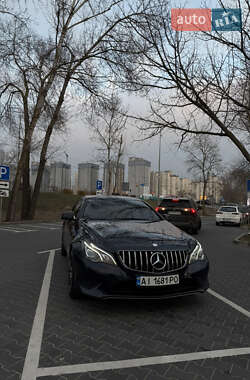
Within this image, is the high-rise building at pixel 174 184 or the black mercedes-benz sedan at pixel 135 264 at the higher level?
the high-rise building at pixel 174 184

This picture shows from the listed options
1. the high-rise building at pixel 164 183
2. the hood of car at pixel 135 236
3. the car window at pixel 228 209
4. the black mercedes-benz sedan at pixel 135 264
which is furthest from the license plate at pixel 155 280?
the high-rise building at pixel 164 183

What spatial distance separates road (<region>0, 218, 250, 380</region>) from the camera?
104 inches

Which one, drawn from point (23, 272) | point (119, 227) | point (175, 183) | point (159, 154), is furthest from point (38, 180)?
point (175, 183)

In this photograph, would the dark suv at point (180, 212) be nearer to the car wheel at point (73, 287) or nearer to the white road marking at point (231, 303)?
the white road marking at point (231, 303)

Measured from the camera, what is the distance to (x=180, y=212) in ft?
44.8

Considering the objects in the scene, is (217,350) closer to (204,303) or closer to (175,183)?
(204,303)

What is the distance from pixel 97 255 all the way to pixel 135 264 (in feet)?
1.58

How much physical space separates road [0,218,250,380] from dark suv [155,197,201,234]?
8.20 meters

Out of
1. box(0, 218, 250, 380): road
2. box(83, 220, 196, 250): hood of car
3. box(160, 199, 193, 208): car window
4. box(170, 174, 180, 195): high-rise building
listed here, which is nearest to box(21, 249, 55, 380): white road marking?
box(0, 218, 250, 380): road

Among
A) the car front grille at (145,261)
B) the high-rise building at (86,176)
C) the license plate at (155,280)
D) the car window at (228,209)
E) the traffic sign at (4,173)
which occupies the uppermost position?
the high-rise building at (86,176)

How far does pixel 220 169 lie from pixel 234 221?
19.9 metres

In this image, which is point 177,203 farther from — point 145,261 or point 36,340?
point 36,340

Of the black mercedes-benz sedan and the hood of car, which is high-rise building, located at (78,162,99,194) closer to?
the hood of car

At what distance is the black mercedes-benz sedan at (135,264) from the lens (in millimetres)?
3715
